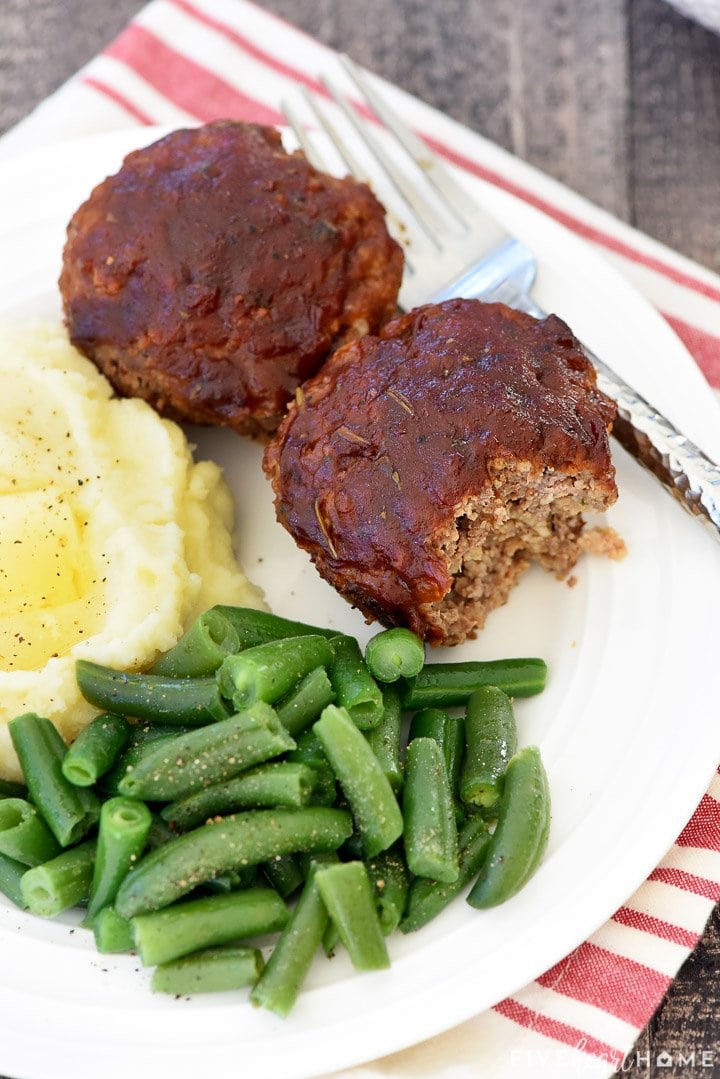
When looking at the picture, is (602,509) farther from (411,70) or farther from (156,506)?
(411,70)

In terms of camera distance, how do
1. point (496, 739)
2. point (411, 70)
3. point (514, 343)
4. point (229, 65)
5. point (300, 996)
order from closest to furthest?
point (300, 996)
point (496, 739)
point (514, 343)
point (229, 65)
point (411, 70)

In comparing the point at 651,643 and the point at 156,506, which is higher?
the point at 156,506

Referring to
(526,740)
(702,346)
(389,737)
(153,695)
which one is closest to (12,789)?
(153,695)

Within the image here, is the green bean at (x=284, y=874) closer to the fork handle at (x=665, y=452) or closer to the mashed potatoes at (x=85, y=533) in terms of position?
the mashed potatoes at (x=85, y=533)

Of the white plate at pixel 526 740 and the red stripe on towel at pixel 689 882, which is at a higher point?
the white plate at pixel 526 740

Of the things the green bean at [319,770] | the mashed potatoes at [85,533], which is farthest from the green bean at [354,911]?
the mashed potatoes at [85,533]

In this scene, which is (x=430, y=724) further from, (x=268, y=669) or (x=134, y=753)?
(x=134, y=753)

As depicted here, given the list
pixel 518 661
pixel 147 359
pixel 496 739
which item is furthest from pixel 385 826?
pixel 147 359
